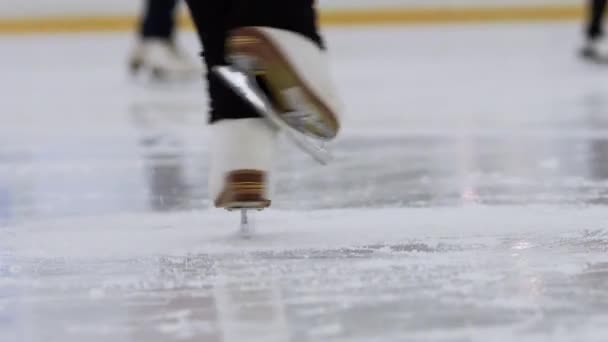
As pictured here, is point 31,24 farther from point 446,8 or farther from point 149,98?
point 149,98

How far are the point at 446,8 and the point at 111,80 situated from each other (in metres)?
2.72

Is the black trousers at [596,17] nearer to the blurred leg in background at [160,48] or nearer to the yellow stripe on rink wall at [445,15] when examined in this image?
the blurred leg in background at [160,48]

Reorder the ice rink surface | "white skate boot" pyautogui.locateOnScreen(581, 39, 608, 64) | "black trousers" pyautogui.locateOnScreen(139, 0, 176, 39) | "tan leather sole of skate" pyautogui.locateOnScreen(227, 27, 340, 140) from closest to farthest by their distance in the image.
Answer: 1. the ice rink surface
2. "tan leather sole of skate" pyautogui.locateOnScreen(227, 27, 340, 140)
3. "black trousers" pyautogui.locateOnScreen(139, 0, 176, 39)
4. "white skate boot" pyautogui.locateOnScreen(581, 39, 608, 64)

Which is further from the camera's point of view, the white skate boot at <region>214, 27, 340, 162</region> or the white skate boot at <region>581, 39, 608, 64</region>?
the white skate boot at <region>581, 39, 608, 64</region>

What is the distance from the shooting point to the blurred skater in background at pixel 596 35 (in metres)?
4.11

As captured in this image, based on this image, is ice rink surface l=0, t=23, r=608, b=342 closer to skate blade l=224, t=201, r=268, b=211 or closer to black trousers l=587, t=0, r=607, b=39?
skate blade l=224, t=201, r=268, b=211

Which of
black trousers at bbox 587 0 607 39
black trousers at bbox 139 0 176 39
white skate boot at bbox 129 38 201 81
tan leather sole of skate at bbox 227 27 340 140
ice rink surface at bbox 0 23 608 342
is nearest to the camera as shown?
ice rink surface at bbox 0 23 608 342

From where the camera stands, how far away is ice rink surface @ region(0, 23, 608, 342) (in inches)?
38.3

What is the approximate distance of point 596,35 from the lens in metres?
4.26

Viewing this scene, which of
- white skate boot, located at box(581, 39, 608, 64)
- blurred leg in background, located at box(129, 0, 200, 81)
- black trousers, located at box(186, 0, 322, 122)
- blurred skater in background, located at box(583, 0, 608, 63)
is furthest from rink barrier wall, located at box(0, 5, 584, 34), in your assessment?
black trousers, located at box(186, 0, 322, 122)

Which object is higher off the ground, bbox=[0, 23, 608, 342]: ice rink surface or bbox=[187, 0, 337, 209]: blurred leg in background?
bbox=[187, 0, 337, 209]: blurred leg in background

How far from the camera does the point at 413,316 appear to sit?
0.97 meters

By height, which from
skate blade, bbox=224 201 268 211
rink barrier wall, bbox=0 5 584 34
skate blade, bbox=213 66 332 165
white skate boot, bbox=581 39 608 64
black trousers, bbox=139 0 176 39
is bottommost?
rink barrier wall, bbox=0 5 584 34

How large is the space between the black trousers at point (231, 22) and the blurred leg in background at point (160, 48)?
7.92 ft
